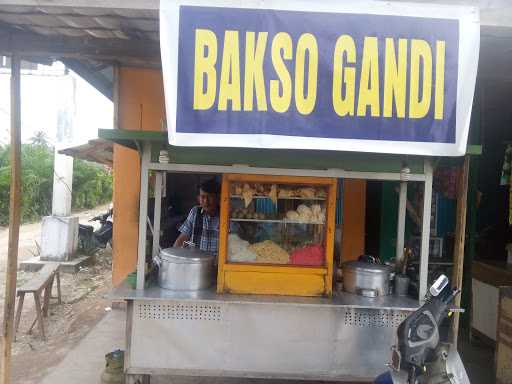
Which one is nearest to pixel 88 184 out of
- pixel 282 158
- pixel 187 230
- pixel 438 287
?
pixel 187 230

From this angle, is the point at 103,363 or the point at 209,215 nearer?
the point at 209,215

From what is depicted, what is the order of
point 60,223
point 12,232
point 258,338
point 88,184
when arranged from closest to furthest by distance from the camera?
point 258,338 → point 12,232 → point 60,223 → point 88,184

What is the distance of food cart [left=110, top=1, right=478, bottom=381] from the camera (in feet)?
9.95

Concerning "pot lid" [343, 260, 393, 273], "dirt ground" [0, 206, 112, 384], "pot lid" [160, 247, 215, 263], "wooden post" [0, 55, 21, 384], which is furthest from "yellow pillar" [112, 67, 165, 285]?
"pot lid" [343, 260, 393, 273]

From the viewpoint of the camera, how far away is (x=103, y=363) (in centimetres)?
444

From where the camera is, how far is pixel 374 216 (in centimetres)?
630

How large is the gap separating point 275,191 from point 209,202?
0.90 m

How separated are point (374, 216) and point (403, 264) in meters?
2.66

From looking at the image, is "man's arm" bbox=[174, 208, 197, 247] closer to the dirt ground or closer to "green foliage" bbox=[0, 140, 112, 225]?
the dirt ground

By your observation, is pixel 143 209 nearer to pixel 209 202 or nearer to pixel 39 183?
pixel 209 202

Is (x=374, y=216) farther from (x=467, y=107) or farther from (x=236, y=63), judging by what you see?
(x=236, y=63)

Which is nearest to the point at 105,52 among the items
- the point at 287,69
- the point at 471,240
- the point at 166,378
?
the point at 287,69

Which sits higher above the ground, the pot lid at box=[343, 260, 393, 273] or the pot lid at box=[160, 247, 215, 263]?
the pot lid at box=[160, 247, 215, 263]

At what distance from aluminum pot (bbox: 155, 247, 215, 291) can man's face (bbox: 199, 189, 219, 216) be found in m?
0.77
